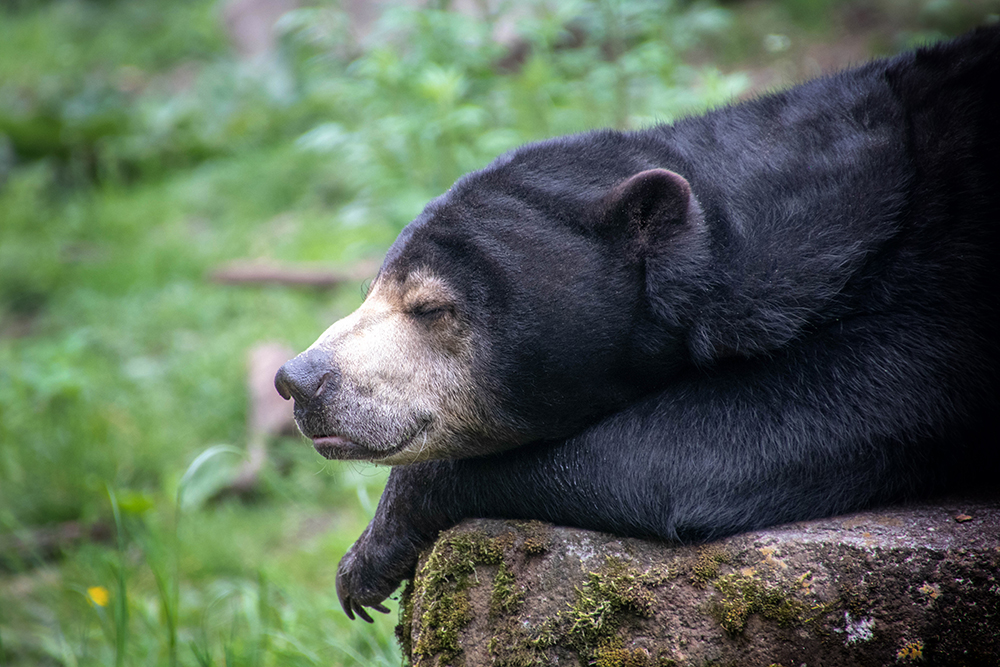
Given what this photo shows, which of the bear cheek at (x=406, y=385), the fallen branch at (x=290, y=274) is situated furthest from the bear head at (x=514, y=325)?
the fallen branch at (x=290, y=274)

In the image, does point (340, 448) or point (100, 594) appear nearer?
point (340, 448)

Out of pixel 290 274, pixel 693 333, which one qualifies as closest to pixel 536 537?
pixel 693 333

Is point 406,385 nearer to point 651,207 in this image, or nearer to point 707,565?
point 651,207

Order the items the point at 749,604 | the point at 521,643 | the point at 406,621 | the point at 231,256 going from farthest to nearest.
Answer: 1. the point at 231,256
2. the point at 406,621
3. the point at 521,643
4. the point at 749,604

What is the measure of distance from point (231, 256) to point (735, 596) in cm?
720

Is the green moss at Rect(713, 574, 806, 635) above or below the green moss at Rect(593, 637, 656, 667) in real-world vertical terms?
above

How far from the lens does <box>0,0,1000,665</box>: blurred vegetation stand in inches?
150

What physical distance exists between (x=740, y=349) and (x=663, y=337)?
21 centimetres

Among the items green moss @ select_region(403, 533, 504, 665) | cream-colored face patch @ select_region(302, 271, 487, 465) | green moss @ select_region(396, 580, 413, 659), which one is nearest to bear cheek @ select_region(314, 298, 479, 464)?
cream-colored face patch @ select_region(302, 271, 487, 465)

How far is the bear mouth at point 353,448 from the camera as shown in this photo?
2.36 m

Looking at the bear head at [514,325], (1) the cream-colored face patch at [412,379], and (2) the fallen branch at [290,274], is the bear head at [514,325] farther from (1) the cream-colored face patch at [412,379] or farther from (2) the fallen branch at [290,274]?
(2) the fallen branch at [290,274]

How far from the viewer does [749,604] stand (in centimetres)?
193

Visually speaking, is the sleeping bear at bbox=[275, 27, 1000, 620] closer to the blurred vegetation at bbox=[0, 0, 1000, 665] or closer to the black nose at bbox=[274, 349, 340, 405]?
the black nose at bbox=[274, 349, 340, 405]

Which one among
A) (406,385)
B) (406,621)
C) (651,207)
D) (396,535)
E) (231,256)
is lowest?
(231,256)
